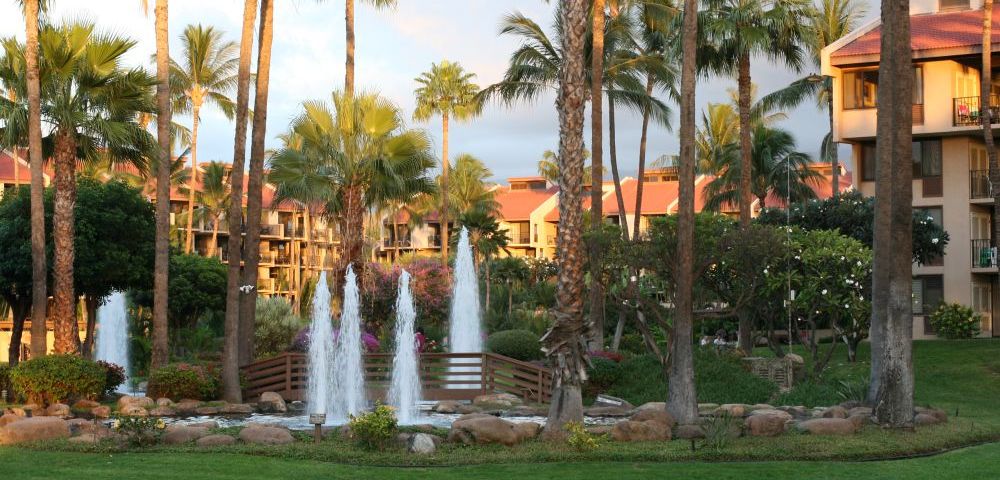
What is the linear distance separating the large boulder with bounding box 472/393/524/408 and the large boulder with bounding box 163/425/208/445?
8.55 meters

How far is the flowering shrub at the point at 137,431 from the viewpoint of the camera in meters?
15.8

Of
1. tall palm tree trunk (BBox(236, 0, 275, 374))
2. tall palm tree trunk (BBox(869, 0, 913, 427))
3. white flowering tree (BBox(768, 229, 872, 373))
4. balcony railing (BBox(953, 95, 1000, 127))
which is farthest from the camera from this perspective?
balcony railing (BBox(953, 95, 1000, 127))

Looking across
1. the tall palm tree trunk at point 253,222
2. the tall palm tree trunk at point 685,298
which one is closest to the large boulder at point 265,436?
the tall palm tree trunk at point 685,298

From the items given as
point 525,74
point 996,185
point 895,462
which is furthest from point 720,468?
point 525,74

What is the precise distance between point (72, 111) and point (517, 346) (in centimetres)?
1166

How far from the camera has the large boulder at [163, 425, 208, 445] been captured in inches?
640

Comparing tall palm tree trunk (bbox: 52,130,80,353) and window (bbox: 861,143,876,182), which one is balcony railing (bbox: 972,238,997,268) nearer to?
window (bbox: 861,143,876,182)

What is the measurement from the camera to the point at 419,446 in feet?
51.0

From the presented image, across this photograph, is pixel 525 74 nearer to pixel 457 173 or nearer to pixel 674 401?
pixel 674 401

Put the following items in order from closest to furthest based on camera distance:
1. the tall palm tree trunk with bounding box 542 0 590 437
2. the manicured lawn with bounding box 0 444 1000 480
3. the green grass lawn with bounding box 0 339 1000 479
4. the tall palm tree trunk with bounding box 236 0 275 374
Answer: the manicured lawn with bounding box 0 444 1000 480
the green grass lawn with bounding box 0 339 1000 479
the tall palm tree trunk with bounding box 542 0 590 437
the tall palm tree trunk with bounding box 236 0 275 374

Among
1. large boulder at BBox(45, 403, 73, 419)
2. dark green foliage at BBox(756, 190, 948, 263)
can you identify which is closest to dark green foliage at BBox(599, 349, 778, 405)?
dark green foliage at BBox(756, 190, 948, 263)

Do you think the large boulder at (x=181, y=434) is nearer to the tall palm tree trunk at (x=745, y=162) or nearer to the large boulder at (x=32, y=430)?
the large boulder at (x=32, y=430)

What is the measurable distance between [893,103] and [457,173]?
61.2m

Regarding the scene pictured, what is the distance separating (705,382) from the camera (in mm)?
26406
